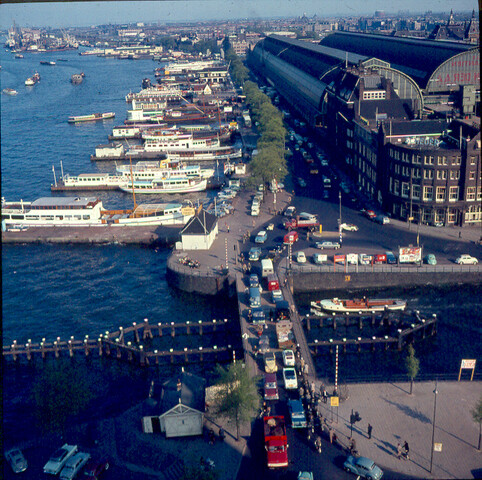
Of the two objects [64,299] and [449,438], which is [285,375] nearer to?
[449,438]

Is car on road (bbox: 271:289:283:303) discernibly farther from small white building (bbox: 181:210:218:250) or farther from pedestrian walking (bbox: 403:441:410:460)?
pedestrian walking (bbox: 403:441:410:460)

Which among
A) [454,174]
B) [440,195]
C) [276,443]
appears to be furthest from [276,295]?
[454,174]

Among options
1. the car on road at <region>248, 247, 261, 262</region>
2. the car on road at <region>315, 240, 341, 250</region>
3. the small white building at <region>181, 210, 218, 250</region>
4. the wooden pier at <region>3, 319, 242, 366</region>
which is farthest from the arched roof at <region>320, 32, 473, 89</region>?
the wooden pier at <region>3, 319, 242, 366</region>

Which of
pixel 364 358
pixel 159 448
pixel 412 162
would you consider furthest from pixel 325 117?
pixel 159 448

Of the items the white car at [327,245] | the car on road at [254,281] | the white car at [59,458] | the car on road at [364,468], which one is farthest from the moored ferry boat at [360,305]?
the white car at [59,458]

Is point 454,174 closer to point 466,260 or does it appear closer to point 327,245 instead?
point 466,260

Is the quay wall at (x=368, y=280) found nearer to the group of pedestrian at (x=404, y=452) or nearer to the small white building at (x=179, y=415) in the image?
the small white building at (x=179, y=415)
